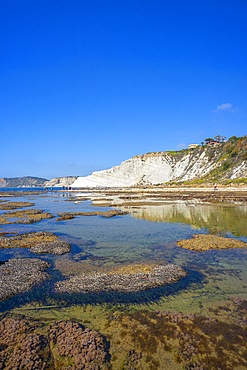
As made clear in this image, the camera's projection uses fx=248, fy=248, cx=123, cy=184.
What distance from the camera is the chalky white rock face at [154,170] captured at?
118062mm

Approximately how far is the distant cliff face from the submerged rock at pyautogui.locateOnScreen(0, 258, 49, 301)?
275 feet

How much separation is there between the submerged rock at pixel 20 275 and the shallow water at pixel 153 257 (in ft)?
1.69

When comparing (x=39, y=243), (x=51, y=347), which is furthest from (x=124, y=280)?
(x=39, y=243)

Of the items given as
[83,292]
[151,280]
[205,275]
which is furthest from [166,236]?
[83,292]

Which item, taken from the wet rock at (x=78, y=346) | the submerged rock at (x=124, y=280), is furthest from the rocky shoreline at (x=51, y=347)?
A: the submerged rock at (x=124, y=280)

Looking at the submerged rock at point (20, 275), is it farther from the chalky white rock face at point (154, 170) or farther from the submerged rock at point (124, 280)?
the chalky white rock face at point (154, 170)

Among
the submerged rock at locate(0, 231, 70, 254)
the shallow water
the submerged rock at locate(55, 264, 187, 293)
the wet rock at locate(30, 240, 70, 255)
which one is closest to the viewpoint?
the shallow water

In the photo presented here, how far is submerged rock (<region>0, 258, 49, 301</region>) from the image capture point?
1136 centimetres

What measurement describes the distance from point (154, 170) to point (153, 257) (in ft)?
401

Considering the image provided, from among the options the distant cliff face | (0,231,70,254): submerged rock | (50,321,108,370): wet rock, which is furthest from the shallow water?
the distant cliff face

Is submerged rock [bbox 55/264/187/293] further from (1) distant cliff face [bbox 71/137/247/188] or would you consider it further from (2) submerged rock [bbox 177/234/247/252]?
(1) distant cliff face [bbox 71/137/247/188]

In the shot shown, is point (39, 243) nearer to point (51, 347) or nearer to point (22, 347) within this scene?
point (22, 347)

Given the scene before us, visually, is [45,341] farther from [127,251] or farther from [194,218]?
[194,218]

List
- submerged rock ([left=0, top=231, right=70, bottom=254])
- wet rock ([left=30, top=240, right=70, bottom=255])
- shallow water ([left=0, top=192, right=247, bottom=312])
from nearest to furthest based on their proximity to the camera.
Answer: shallow water ([left=0, top=192, right=247, bottom=312]) < wet rock ([left=30, top=240, right=70, bottom=255]) < submerged rock ([left=0, top=231, right=70, bottom=254])
